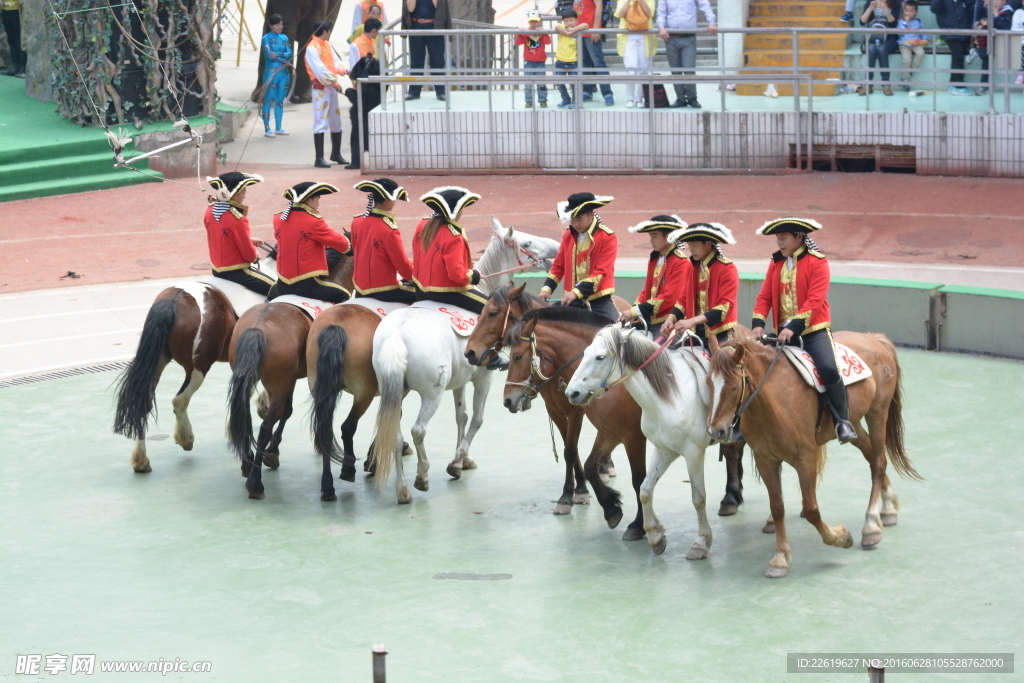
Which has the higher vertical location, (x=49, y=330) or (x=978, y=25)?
(x=978, y=25)

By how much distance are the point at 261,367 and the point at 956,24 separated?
1430 cm

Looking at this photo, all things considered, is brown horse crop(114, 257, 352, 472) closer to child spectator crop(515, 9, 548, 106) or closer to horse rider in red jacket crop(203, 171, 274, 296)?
horse rider in red jacket crop(203, 171, 274, 296)

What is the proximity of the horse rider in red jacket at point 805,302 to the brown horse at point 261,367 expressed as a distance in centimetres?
349

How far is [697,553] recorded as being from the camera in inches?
308

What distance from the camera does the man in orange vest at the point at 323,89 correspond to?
65.7 feet

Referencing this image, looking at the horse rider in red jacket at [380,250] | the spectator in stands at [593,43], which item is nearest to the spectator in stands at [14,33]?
the spectator in stands at [593,43]

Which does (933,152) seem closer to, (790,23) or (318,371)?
(790,23)

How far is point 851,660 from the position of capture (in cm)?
637

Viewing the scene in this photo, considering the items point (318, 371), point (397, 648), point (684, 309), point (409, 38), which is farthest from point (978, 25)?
point (397, 648)

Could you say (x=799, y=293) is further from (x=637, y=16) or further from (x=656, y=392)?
(x=637, y=16)

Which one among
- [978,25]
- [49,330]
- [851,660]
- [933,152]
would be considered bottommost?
[851,660]

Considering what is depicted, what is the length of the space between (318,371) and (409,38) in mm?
12993

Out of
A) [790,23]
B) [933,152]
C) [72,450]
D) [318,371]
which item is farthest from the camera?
[790,23]

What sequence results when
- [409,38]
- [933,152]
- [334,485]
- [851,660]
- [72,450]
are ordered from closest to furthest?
[851,660] < [334,485] < [72,450] < [933,152] < [409,38]
